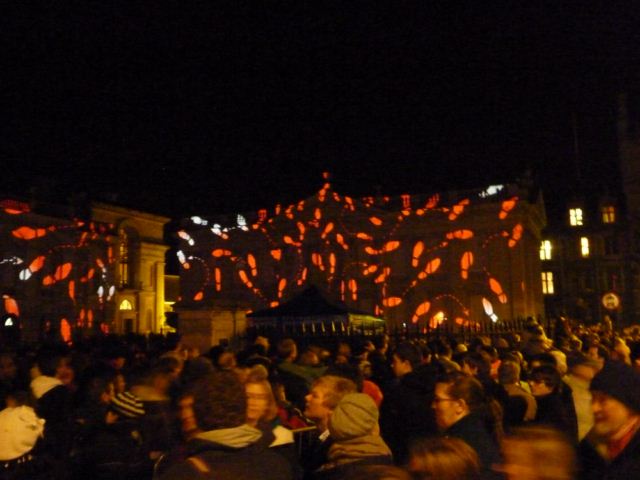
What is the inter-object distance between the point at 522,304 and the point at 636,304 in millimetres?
9714

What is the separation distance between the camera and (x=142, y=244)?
5072 centimetres

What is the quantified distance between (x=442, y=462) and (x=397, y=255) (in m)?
42.6

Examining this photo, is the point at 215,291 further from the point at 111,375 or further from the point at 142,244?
the point at 111,375

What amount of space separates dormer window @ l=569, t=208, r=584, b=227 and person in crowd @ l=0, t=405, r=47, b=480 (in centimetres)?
5115

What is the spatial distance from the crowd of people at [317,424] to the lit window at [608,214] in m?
47.2

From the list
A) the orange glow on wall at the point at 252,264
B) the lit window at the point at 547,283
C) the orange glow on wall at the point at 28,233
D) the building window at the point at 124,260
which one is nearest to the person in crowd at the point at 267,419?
the orange glow on wall at the point at 28,233

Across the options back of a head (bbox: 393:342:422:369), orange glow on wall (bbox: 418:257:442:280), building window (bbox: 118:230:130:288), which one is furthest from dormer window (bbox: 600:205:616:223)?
back of a head (bbox: 393:342:422:369)

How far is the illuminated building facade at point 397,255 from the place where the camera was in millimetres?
42344

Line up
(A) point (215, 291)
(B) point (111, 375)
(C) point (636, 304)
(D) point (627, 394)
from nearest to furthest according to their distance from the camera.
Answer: (D) point (627, 394), (B) point (111, 375), (C) point (636, 304), (A) point (215, 291)

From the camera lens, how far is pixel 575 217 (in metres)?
52.4

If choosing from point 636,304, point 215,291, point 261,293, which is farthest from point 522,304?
point 215,291

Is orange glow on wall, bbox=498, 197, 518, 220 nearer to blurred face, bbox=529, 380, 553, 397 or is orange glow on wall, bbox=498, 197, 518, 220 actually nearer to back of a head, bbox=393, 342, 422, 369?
back of a head, bbox=393, 342, 422, 369

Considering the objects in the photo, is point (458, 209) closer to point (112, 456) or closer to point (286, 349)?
point (286, 349)

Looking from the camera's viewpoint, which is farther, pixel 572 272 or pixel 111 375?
pixel 572 272
